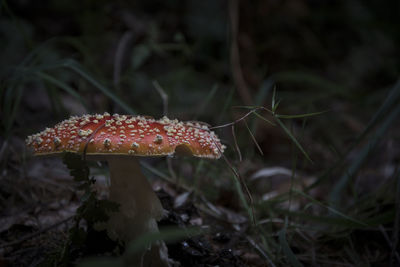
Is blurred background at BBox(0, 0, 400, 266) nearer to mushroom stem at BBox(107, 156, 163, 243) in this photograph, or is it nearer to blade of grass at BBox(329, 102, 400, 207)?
blade of grass at BBox(329, 102, 400, 207)

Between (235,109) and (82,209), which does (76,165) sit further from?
(235,109)

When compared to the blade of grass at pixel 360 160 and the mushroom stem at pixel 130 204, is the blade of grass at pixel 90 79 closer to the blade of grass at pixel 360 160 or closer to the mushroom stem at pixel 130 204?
the mushroom stem at pixel 130 204

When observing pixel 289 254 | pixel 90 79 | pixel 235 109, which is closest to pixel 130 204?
pixel 289 254

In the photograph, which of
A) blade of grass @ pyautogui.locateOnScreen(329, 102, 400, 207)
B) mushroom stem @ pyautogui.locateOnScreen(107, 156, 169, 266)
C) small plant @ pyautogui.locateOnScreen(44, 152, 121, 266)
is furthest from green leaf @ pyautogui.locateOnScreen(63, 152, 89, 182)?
blade of grass @ pyautogui.locateOnScreen(329, 102, 400, 207)

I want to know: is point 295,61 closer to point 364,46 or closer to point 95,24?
point 364,46

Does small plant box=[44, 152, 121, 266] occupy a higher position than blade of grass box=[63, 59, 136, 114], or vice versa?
blade of grass box=[63, 59, 136, 114]

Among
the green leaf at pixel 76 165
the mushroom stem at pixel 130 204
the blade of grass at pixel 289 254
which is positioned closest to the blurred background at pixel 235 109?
the blade of grass at pixel 289 254
